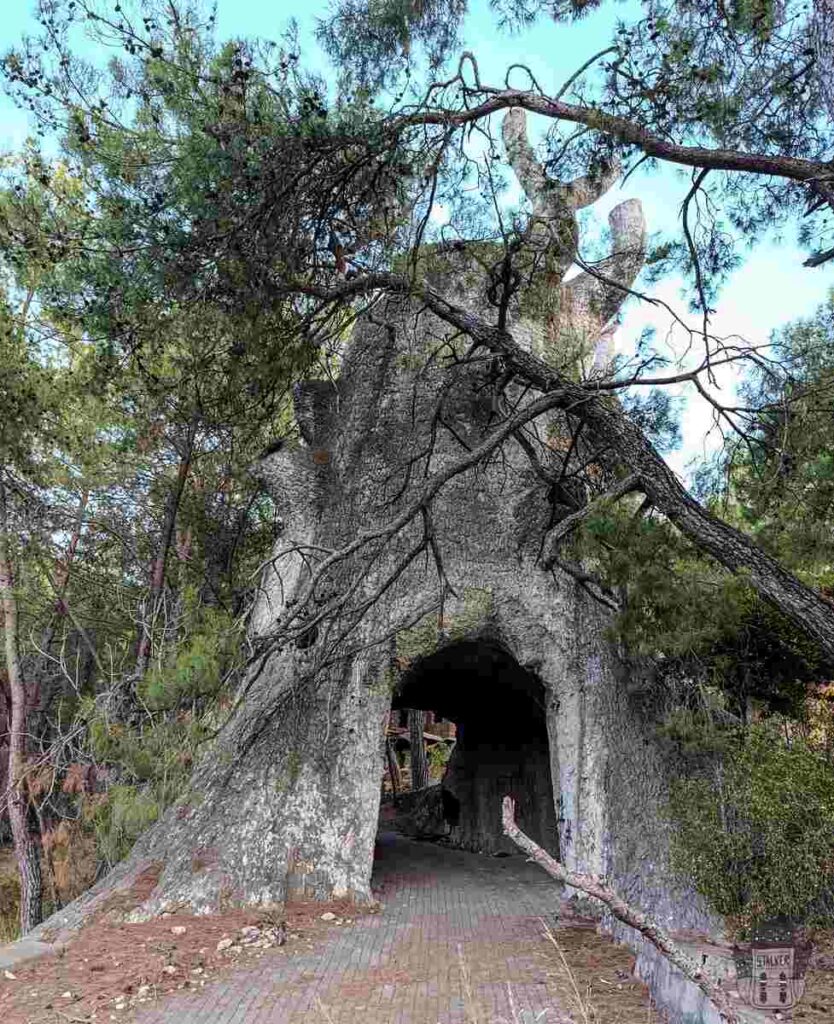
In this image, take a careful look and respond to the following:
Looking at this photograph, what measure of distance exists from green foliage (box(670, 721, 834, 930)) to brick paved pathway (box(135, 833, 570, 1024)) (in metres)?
1.11

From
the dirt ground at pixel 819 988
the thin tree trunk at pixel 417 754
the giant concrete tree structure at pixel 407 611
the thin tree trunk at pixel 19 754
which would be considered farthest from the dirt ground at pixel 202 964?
the thin tree trunk at pixel 417 754

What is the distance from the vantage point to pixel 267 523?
13266 mm

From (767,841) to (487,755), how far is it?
792 centimetres

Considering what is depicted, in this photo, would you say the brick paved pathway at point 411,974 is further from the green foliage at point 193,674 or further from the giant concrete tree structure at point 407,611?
the green foliage at point 193,674

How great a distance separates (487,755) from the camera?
12.5m

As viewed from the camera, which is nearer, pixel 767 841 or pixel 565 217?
pixel 767 841

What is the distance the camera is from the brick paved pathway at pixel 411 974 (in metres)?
4.68

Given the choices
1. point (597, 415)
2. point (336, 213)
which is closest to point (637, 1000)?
point (597, 415)

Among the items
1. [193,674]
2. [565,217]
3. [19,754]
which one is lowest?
[19,754]

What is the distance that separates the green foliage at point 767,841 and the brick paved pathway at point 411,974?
1.11 meters

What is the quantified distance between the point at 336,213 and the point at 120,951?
220 inches

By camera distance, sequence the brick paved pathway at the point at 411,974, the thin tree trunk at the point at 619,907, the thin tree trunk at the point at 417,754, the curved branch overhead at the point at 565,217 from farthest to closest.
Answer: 1. the thin tree trunk at the point at 417,754
2. the curved branch overhead at the point at 565,217
3. the brick paved pathway at the point at 411,974
4. the thin tree trunk at the point at 619,907

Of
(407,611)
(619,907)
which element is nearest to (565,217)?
(407,611)

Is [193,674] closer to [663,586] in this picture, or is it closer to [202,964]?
[202,964]
